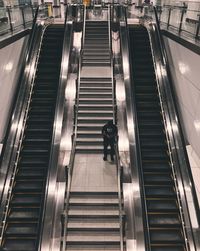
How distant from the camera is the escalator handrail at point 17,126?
5.84 metres

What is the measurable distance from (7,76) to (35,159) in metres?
2.72

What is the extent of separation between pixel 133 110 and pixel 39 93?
3.23 meters

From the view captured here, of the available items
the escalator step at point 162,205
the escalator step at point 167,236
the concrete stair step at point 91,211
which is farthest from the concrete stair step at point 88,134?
the escalator step at point 167,236

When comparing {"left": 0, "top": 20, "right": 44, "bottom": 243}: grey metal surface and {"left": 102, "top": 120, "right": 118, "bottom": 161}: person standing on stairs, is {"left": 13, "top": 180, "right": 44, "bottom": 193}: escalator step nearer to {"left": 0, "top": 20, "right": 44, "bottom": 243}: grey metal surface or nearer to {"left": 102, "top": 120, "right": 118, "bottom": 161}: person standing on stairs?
{"left": 0, "top": 20, "right": 44, "bottom": 243}: grey metal surface

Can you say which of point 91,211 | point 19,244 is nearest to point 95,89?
point 91,211

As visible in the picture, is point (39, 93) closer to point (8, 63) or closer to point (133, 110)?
point (8, 63)

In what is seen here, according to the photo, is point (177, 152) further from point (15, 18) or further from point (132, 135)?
point (15, 18)

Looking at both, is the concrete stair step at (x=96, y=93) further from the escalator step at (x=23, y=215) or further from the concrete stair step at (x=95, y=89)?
the escalator step at (x=23, y=215)

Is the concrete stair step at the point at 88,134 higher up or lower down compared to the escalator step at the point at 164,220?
higher up

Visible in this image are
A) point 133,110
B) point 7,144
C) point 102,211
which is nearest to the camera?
Result: point 102,211

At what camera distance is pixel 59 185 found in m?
6.02

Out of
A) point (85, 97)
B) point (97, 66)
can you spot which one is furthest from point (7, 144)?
point (97, 66)

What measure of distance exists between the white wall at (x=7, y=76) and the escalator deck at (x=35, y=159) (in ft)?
2.38

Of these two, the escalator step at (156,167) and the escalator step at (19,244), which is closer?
the escalator step at (19,244)
